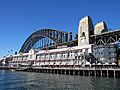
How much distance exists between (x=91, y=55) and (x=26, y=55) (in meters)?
78.6

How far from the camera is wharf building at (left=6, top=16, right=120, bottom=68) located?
101438 mm

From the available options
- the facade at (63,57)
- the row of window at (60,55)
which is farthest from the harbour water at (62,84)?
the row of window at (60,55)

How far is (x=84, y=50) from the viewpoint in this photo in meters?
115

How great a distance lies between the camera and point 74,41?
16175 cm

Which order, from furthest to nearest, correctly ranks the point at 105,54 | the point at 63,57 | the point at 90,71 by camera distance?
the point at 63,57, the point at 105,54, the point at 90,71

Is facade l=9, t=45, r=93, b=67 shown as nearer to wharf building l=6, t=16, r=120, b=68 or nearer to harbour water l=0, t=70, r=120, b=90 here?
wharf building l=6, t=16, r=120, b=68

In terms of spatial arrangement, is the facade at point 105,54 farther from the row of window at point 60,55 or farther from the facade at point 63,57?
the row of window at point 60,55

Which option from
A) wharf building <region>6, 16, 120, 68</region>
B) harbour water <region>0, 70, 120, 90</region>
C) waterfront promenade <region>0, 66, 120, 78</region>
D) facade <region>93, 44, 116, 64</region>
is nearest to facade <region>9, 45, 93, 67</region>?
wharf building <region>6, 16, 120, 68</region>

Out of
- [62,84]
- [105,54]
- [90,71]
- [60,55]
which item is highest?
[60,55]

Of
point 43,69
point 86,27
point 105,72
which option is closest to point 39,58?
point 43,69

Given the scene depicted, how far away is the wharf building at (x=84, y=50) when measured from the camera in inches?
3994

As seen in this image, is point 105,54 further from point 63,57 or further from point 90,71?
point 63,57

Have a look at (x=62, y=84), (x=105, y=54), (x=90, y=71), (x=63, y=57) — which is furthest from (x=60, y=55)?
(x=62, y=84)

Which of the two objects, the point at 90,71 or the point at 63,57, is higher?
the point at 63,57
